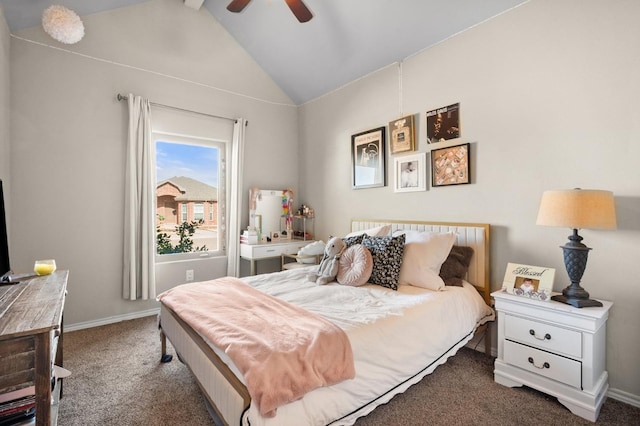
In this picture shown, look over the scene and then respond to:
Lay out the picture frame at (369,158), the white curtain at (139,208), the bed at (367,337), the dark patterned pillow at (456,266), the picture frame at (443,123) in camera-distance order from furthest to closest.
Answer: the picture frame at (369,158), the white curtain at (139,208), the picture frame at (443,123), the dark patterned pillow at (456,266), the bed at (367,337)

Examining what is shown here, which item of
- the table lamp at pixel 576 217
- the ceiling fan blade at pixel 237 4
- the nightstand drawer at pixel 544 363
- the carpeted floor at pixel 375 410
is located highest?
the ceiling fan blade at pixel 237 4

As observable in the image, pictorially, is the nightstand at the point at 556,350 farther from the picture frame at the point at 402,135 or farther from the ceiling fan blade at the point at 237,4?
the ceiling fan blade at the point at 237,4

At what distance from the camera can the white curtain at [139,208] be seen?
3.20 m

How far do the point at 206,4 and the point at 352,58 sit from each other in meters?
1.92

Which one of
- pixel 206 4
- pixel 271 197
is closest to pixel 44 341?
pixel 271 197

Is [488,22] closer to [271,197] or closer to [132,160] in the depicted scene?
[271,197]

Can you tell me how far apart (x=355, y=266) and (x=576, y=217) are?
1419 mm

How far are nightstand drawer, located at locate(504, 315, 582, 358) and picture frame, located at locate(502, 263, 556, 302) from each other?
0.17 meters

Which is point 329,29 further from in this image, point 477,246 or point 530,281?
point 530,281

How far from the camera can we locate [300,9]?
234 centimetres

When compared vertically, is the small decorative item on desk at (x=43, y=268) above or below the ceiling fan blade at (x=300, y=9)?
below

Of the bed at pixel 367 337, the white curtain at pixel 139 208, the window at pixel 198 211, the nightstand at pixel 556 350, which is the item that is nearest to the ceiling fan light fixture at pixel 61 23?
the white curtain at pixel 139 208

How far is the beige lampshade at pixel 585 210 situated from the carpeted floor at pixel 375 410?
110cm

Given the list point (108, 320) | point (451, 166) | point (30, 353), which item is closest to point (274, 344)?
point (30, 353)
